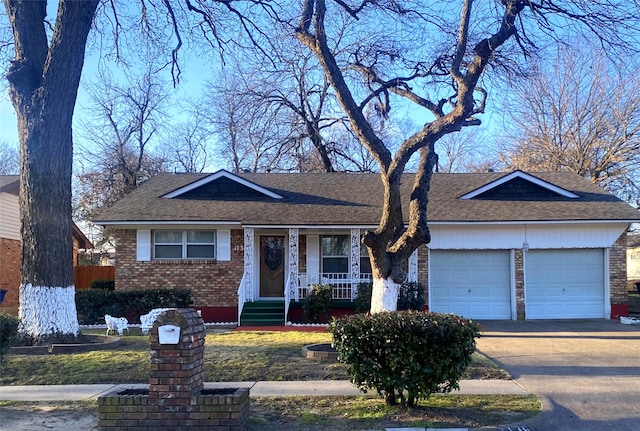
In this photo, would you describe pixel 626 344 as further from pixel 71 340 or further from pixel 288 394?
Answer: pixel 71 340

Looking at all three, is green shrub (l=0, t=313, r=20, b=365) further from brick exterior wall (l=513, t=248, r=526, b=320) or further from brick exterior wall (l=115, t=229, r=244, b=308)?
brick exterior wall (l=513, t=248, r=526, b=320)

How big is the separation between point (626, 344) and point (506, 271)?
5425 millimetres

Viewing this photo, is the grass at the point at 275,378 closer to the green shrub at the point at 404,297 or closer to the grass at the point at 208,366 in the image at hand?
the grass at the point at 208,366

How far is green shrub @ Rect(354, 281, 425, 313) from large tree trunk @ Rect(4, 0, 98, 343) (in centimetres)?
778

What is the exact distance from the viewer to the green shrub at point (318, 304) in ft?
55.9

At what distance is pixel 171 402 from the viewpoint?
20.8 feet

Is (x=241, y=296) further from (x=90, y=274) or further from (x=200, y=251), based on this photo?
(x=90, y=274)

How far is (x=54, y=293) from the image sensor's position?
12.4 meters

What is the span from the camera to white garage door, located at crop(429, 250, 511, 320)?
714 inches

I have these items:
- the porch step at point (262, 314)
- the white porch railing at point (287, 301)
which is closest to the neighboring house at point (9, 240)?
the porch step at point (262, 314)

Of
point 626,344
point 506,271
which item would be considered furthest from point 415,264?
point 626,344

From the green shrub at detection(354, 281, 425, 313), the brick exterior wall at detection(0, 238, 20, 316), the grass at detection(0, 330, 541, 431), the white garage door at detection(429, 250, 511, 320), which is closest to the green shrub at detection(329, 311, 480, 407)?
the grass at detection(0, 330, 541, 431)

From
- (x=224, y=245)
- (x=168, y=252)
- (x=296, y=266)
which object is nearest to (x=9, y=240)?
(x=168, y=252)

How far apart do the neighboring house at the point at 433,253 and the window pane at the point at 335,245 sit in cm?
3
